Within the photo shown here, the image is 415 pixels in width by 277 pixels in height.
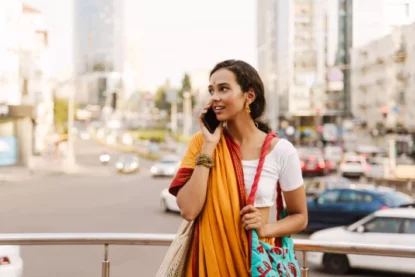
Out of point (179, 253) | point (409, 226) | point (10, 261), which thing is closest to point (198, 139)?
point (179, 253)

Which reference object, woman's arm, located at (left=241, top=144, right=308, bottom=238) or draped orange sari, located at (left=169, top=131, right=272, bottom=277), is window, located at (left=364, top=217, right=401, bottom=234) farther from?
draped orange sari, located at (left=169, top=131, right=272, bottom=277)

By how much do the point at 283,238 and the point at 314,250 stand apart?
23.0 inches

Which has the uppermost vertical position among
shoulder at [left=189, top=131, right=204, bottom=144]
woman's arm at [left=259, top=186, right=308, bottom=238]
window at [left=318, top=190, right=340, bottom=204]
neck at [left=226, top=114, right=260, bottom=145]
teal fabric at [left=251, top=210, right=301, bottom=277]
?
neck at [left=226, top=114, right=260, bottom=145]

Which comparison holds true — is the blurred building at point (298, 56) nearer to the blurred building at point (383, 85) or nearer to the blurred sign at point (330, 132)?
the blurred sign at point (330, 132)

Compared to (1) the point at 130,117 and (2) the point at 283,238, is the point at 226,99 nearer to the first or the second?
(2) the point at 283,238

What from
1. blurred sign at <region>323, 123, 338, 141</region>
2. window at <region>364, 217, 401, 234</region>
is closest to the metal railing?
window at <region>364, 217, 401, 234</region>

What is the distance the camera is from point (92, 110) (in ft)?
40.8

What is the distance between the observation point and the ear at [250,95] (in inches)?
52.4

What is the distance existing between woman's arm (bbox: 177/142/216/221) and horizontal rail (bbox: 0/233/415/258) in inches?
25.8

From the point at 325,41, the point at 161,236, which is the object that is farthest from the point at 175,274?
the point at 325,41

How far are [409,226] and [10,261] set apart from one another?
12.8 ft

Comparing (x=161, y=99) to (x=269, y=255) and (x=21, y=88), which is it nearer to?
(x=21, y=88)

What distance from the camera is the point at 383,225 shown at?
5684 mm

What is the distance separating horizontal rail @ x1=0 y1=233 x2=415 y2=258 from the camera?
186cm
